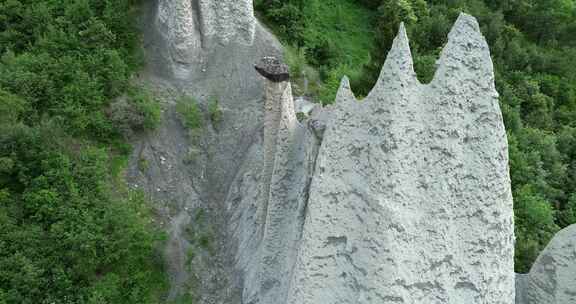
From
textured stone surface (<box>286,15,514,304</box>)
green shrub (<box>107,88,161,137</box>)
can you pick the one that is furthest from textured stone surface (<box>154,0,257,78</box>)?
textured stone surface (<box>286,15,514,304</box>)

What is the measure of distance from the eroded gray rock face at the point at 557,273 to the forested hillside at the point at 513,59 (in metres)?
5.03

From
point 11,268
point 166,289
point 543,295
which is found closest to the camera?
point 543,295

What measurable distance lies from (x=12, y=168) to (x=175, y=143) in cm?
454

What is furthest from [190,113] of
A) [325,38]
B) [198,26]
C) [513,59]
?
[513,59]

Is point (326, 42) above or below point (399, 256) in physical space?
below

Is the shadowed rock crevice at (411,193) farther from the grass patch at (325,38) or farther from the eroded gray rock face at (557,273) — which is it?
Result: the grass patch at (325,38)

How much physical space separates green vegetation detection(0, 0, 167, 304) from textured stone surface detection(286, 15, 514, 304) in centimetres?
702

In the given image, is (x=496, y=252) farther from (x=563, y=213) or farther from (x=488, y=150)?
(x=563, y=213)

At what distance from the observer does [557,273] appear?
754cm

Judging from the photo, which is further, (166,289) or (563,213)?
(563,213)

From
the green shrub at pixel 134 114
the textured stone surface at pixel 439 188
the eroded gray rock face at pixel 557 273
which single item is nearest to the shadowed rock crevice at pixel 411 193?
the textured stone surface at pixel 439 188

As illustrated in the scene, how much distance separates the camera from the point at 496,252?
669 centimetres

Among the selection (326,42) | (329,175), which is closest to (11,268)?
(329,175)

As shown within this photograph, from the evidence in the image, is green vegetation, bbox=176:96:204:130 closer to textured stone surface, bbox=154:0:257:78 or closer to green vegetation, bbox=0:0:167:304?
green vegetation, bbox=0:0:167:304
